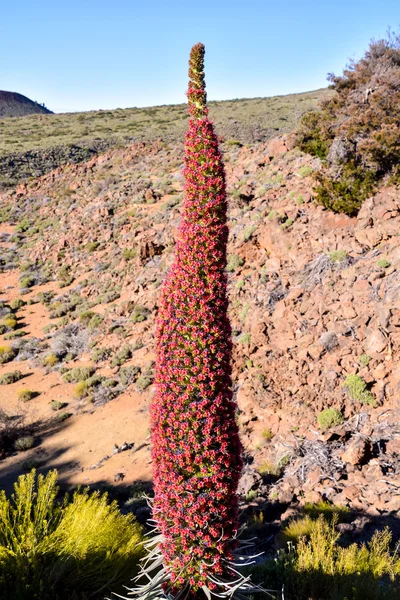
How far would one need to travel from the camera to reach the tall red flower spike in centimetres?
354

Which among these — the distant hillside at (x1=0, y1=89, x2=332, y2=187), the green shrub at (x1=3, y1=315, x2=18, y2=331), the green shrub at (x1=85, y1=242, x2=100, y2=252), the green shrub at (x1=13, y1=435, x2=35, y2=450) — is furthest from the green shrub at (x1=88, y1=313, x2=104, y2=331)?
the distant hillside at (x1=0, y1=89, x2=332, y2=187)

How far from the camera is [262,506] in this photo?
6957mm

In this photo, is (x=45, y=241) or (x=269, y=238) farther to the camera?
(x=45, y=241)

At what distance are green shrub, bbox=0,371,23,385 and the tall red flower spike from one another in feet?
40.0

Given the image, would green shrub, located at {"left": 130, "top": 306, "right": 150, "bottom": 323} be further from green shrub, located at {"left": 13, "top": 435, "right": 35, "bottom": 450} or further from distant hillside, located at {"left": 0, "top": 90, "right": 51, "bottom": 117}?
distant hillside, located at {"left": 0, "top": 90, "right": 51, "bottom": 117}

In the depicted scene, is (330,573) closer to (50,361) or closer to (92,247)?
(50,361)

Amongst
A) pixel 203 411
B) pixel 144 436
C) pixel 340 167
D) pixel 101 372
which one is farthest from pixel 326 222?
pixel 203 411

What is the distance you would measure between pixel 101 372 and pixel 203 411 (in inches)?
426

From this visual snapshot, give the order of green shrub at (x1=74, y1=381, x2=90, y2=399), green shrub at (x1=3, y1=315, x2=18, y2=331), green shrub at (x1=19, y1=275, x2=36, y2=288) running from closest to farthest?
green shrub at (x1=74, y1=381, x2=90, y2=399)
green shrub at (x1=3, y1=315, x2=18, y2=331)
green shrub at (x1=19, y1=275, x2=36, y2=288)

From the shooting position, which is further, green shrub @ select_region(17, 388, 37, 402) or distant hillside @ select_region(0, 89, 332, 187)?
distant hillside @ select_region(0, 89, 332, 187)

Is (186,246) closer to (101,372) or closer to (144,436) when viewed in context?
(144,436)

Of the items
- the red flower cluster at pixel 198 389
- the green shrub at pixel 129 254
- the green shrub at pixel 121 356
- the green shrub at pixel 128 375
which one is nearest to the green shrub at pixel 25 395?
the green shrub at pixel 121 356

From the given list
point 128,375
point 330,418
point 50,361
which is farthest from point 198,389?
point 50,361

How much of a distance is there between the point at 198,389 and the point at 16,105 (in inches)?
4509
